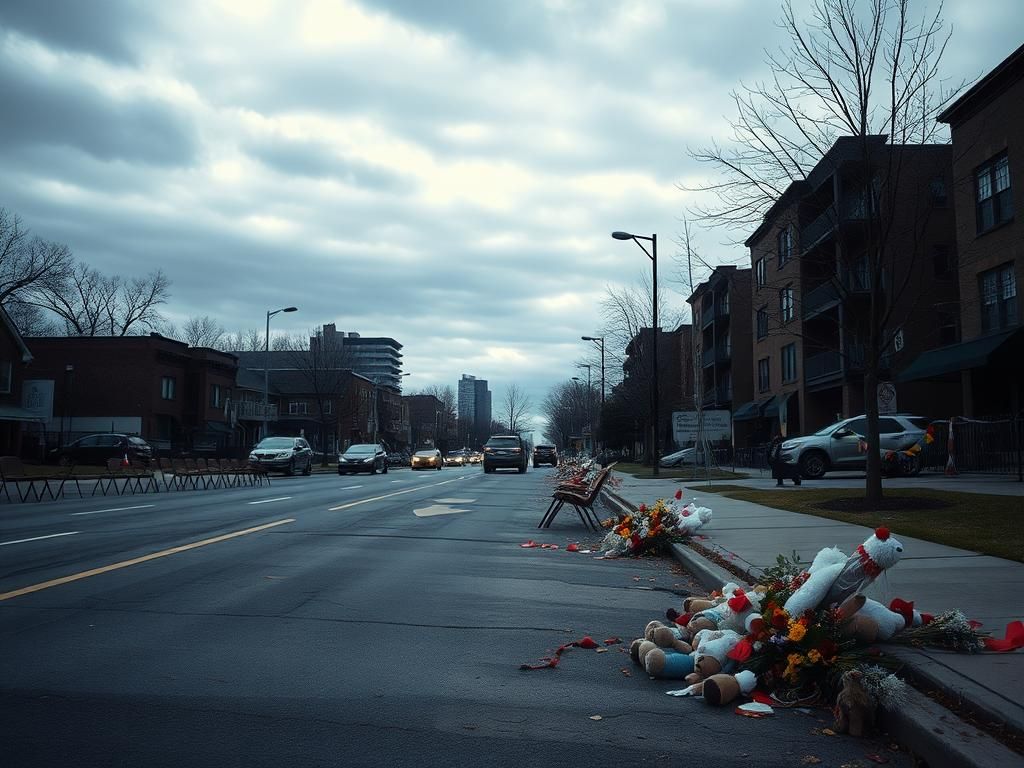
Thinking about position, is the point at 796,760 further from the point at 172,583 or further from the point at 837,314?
the point at 837,314

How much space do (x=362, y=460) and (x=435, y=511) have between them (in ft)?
96.6

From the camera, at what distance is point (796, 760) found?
4.17 meters

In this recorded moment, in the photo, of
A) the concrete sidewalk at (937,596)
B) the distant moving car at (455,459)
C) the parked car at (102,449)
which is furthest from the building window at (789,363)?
the distant moving car at (455,459)

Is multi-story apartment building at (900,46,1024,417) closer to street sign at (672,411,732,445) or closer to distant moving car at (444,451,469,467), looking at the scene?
street sign at (672,411,732,445)

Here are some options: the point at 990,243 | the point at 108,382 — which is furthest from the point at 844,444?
the point at 108,382

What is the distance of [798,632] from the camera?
199 inches

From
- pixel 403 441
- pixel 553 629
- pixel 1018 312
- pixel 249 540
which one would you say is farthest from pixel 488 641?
pixel 403 441

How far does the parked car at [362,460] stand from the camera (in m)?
47.1

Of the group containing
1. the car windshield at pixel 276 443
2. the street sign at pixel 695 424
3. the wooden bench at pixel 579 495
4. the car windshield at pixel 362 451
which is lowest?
the wooden bench at pixel 579 495

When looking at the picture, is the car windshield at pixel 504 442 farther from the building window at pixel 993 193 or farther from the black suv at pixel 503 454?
the building window at pixel 993 193

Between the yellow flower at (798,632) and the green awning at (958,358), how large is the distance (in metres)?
21.4

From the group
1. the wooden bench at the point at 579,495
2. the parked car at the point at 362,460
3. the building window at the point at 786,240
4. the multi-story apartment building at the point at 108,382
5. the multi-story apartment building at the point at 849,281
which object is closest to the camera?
the multi-story apartment building at the point at 849,281

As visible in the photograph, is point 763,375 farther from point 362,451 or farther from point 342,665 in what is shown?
point 342,665

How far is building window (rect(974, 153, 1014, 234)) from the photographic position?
2491cm
